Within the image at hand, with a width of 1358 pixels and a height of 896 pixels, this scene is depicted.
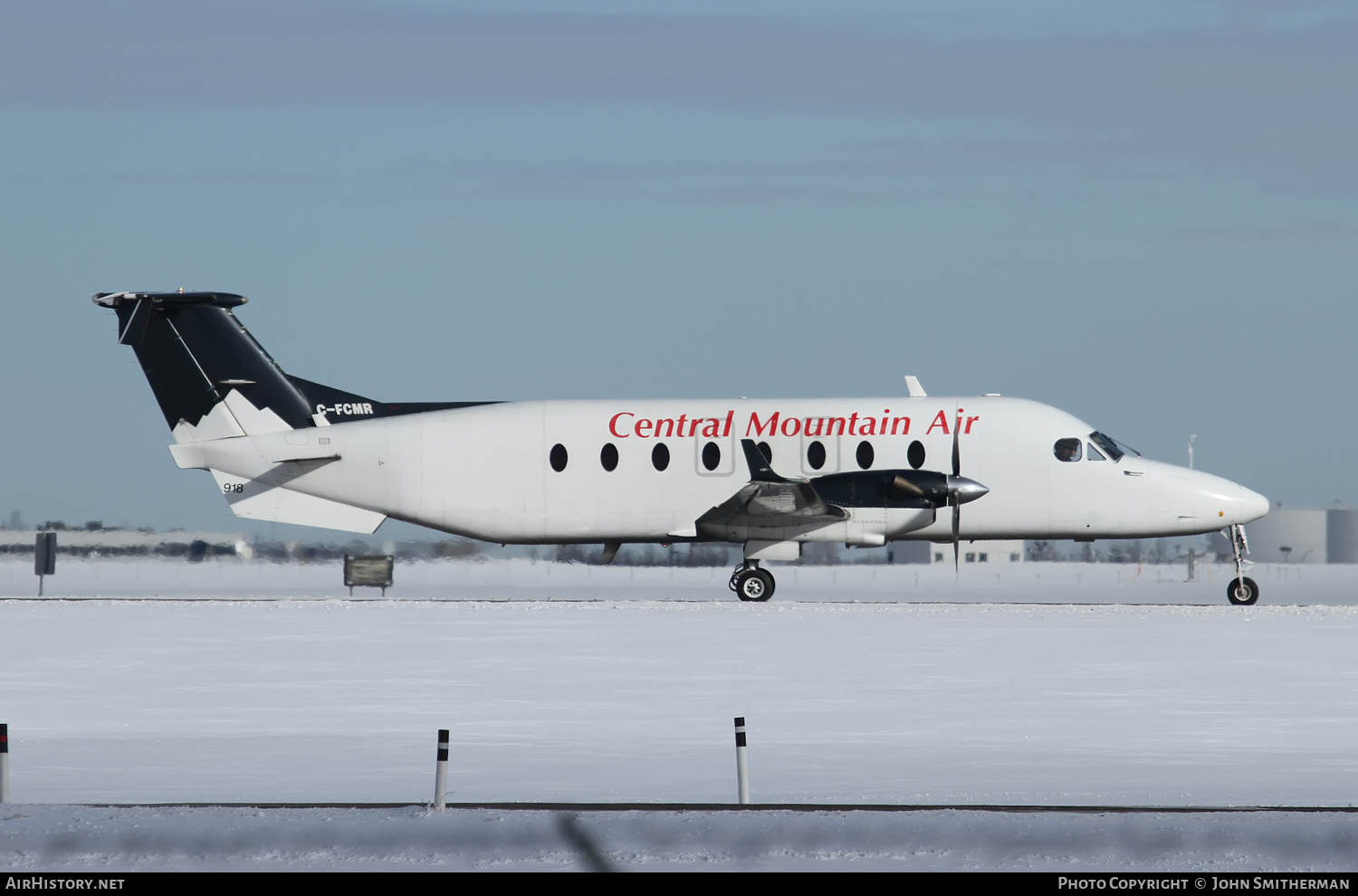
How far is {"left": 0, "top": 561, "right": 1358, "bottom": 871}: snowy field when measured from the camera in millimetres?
8383

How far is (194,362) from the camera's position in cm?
3041

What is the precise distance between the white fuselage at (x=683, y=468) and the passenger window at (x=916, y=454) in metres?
0.09

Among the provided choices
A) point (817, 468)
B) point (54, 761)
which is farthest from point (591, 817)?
point (817, 468)

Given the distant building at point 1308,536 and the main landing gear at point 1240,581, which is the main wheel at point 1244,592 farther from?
the distant building at point 1308,536

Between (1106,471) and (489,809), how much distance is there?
21.0 meters

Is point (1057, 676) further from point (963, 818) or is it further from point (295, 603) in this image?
point (295, 603)

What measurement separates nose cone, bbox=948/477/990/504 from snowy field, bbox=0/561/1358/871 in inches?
91.3

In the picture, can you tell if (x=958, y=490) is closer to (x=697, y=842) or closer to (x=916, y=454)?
(x=916, y=454)

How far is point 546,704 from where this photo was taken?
15609 millimetres

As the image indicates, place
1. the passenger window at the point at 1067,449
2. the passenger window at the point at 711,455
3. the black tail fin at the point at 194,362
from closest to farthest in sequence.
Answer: the passenger window at the point at 1067,449
the passenger window at the point at 711,455
the black tail fin at the point at 194,362

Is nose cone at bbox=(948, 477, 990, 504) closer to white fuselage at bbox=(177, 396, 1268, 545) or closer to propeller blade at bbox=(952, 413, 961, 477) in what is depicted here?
propeller blade at bbox=(952, 413, 961, 477)

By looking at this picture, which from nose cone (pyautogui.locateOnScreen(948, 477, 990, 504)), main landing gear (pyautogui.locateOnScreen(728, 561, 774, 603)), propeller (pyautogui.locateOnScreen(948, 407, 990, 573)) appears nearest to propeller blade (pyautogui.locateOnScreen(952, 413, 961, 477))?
propeller (pyautogui.locateOnScreen(948, 407, 990, 573))

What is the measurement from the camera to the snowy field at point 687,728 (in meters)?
8.38

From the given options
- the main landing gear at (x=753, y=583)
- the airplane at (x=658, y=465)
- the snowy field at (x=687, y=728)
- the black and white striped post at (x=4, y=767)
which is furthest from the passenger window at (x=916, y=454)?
the black and white striped post at (x=4, y=767)
